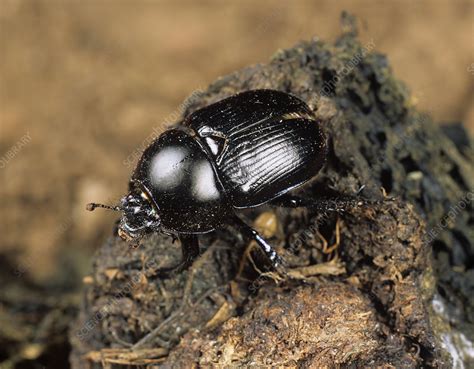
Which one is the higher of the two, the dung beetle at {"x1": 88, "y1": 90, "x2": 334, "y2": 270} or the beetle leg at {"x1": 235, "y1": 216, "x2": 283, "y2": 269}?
the dung beetle at {"x1": 88, "y1": 90, "x2": 334, "y2": 270}

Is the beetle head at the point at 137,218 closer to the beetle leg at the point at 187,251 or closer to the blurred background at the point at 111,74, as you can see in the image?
the beetle leg at the point at 187,251

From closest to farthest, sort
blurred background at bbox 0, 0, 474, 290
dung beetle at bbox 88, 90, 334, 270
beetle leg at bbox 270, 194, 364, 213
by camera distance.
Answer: beetle leg at bbox 270, 194, 364, 213
dung beetle at bbox 88, 90, 334, 270
blurred background at bbox 0, 0, 474, 290

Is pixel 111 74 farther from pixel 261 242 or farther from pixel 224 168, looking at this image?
pixel 261 242

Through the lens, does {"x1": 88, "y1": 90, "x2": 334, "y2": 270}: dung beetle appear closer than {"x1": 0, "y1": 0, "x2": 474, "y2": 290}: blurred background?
Yes

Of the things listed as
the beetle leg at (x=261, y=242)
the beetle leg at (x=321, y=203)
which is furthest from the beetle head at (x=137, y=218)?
the beetle leg at (x=321, y=203)

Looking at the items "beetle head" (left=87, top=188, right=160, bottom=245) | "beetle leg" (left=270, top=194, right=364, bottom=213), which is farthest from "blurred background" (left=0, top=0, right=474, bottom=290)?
"beetle leg" (left=270, top=194, right=364, bottom=213)

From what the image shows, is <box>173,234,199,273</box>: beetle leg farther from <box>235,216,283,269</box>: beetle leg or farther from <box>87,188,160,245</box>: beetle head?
<box>235,216,283,269</box>: beetle leg

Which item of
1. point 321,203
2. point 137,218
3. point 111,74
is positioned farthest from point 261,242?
point 111,74
